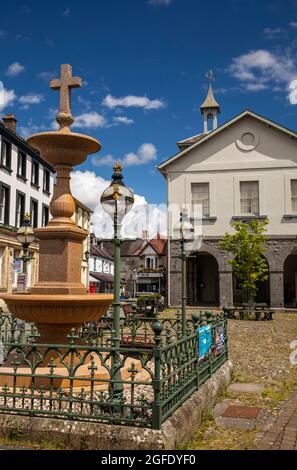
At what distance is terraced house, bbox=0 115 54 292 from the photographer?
28516 mm

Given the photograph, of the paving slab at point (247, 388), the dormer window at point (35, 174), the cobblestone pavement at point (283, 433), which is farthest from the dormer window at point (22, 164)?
the cobblestone pavement at point (283, 433)

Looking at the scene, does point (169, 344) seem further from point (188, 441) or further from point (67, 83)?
point (67, 83)

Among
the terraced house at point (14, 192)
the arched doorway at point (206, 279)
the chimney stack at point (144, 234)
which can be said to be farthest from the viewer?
the chimney stack at point (144, 234)

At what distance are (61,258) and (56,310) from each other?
114 centimetres

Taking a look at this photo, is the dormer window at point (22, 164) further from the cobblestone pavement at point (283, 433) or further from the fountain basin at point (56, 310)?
the cobblestone pavement at point (283, 433)

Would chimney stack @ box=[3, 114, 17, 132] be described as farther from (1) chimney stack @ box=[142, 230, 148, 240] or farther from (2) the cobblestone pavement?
(1) chimney stack @ box=[142, 230, 148, 240]

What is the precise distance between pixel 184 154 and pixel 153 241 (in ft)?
108

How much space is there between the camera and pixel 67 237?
7.86 meters

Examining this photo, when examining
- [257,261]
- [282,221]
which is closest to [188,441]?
[257,261]

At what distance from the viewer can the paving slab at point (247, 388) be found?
27.3ft

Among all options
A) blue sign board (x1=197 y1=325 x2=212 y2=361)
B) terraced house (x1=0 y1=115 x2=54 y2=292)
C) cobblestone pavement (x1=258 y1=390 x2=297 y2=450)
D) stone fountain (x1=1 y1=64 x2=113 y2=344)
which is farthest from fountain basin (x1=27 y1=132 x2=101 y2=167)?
terraced house (x1=0 y1=115 x2=54 y2=292)

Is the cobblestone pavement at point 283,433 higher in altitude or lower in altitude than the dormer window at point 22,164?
lower

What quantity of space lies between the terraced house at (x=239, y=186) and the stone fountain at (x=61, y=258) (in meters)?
20.4

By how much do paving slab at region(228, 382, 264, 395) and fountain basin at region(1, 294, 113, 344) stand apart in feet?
10.1
